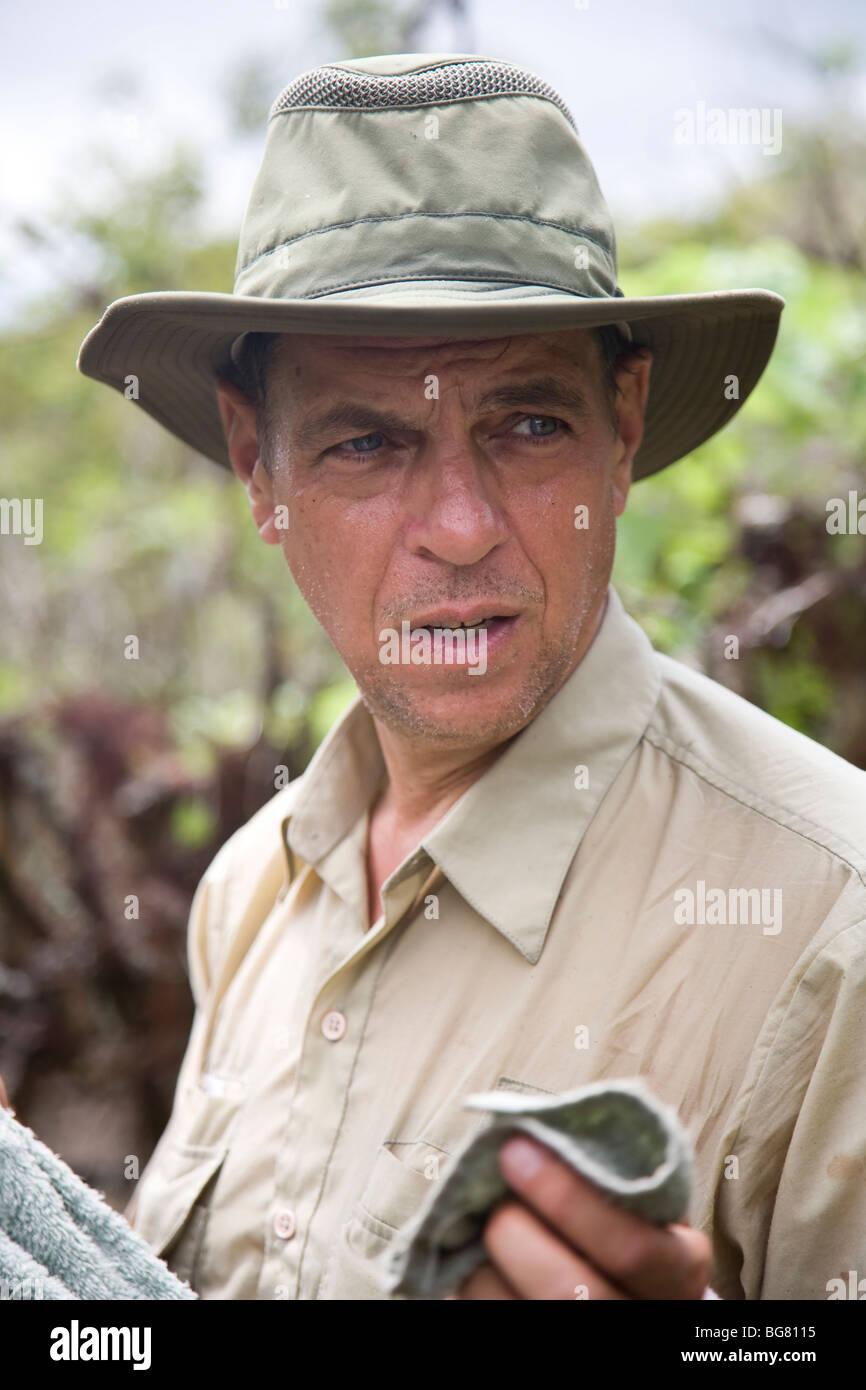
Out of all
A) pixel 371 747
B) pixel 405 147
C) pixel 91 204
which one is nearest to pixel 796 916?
pixel 371 747

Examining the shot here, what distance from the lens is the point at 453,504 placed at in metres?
1.68

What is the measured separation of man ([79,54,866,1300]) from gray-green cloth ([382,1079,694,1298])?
0.57 m

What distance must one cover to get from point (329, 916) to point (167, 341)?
1.06 metres

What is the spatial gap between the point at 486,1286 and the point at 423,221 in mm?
1367

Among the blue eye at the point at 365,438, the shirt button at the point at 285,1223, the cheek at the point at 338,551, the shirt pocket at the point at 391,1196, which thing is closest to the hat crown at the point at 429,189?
the blue eye at the point at 365,438

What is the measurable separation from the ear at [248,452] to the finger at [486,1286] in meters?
1.32

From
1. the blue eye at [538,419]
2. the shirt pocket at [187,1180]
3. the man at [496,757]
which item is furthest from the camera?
the shirt pocket at [187,1180]

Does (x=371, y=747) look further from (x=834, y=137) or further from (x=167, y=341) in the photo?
(x=834, y=137)

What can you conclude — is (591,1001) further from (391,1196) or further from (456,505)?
(456,505)

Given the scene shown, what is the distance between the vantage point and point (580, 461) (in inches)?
70.6

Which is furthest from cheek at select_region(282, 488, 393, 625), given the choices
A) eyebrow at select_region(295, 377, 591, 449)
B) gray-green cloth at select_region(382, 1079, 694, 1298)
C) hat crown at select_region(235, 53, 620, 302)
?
gray-green cloth at select_region(382, 1079, 694, 1298)

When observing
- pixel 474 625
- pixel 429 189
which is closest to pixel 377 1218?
pixel 474 625

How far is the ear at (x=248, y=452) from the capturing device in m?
2.11

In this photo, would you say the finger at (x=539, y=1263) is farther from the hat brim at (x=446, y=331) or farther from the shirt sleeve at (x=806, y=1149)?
the hat brim at (x=446, y=331)
